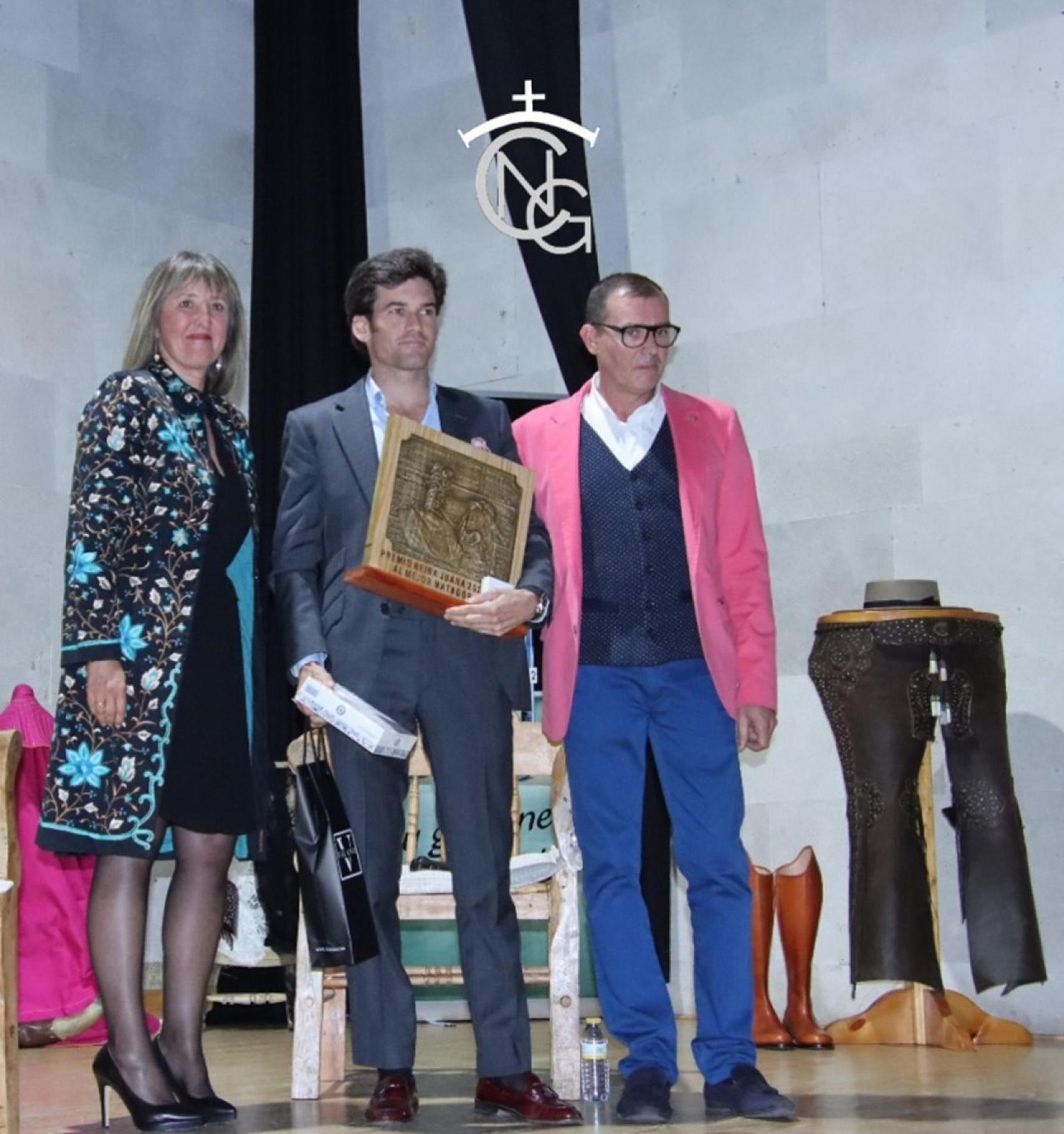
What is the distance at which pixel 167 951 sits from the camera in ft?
9.70

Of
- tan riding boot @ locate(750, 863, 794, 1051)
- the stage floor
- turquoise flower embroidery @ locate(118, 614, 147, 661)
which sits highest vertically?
turquoise flower embroidery @ locate(118, 614, 147, 661)

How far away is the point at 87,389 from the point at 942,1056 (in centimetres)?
334

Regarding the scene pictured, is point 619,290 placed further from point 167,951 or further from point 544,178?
point 544,178

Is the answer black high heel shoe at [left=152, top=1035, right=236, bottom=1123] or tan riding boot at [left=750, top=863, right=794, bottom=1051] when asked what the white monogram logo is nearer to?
tan riding boot at [left=750, top=863, right=794, bottom=1051]

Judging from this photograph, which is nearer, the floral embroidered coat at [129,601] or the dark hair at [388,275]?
the floral embroidered coat at [129,601]

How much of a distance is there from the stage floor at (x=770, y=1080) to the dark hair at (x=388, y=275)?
4.81ft

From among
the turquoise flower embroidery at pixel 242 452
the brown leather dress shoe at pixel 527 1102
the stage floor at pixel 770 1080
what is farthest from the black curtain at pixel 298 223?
the brown leather dress shoe at pixel 527 1102

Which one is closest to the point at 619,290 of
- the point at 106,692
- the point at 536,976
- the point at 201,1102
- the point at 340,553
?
the point at 340,553

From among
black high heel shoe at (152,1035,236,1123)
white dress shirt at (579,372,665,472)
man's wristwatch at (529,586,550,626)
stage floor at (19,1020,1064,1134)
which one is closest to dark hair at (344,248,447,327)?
white dress shirt at (579,372,665,472)

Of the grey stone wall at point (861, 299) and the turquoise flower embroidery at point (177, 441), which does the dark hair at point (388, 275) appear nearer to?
the turquoise flower embroidery at point (177, 441)

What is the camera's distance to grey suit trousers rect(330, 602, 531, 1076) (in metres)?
2.96

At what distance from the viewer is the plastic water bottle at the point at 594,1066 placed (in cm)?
325

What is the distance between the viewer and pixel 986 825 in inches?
167

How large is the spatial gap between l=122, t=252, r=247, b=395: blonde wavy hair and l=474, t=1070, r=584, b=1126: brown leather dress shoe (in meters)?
1.37
